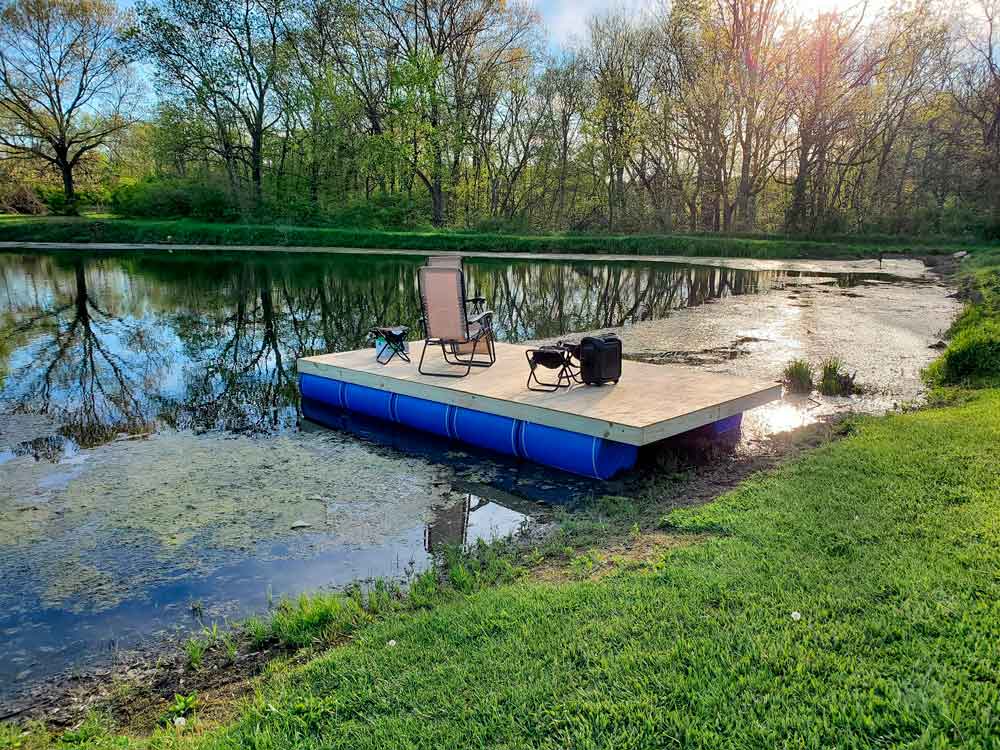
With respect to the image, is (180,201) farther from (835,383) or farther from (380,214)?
(835,383)

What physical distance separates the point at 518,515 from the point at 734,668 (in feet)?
8.56

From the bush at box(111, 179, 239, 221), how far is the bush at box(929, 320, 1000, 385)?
35965 millimetres

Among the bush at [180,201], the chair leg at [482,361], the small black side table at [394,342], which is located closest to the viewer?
the chair leg at [482,361]

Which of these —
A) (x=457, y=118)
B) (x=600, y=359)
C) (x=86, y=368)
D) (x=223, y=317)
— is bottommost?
(x=86, y=368)

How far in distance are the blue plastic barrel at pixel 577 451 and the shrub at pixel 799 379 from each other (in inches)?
129

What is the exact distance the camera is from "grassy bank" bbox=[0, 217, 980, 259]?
28.6 metres

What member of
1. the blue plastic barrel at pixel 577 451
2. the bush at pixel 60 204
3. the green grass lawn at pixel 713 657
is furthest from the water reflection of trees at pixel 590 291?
the bush at pixel 60 204

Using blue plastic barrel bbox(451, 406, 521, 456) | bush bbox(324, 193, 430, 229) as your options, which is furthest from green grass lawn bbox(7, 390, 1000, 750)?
bush bbox(324, 193, 430, 229)

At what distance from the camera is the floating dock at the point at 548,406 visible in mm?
5480

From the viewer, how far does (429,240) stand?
31781mm

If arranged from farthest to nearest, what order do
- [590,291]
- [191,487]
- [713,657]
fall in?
[590,291], [191,487], [713,657]

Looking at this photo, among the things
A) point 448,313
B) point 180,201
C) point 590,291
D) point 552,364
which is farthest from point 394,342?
point 180,201

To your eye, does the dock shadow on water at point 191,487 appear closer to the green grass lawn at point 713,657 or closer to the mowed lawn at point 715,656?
the green grass lawn at point 713,657

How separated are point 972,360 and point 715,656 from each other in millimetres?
6700
